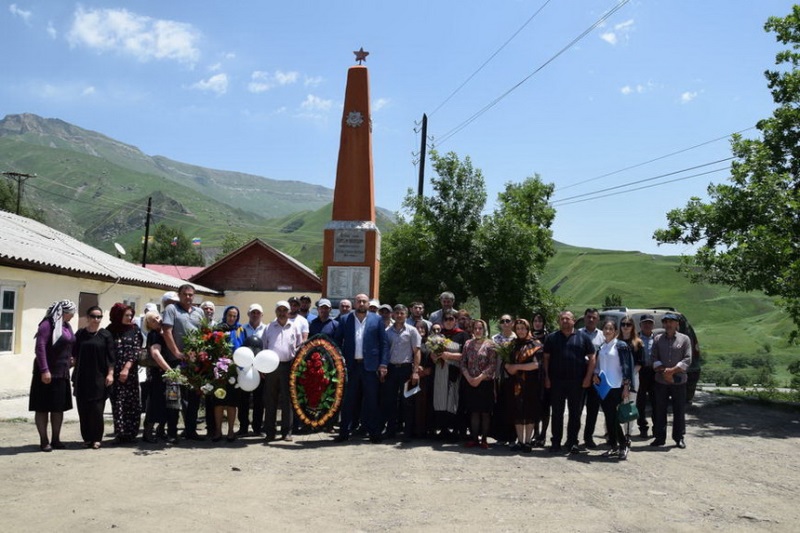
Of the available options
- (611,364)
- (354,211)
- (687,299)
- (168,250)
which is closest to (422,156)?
(354,211)

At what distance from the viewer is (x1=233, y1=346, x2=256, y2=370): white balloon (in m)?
8.13

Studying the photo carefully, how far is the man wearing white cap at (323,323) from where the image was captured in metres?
9.20

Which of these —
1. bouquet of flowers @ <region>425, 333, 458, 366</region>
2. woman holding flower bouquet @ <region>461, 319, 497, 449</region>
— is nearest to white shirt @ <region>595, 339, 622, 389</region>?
woman holding flower bouquet @ <region>461, 319, 497, 449</region>

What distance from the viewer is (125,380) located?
7.95 meters

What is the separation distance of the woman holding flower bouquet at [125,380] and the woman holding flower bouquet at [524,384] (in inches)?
177

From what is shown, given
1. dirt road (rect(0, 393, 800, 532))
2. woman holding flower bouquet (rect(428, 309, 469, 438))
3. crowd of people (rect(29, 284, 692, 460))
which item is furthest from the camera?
woman holding flower bouquet (rect(428, 309, 469, 438))

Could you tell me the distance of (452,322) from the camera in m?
9.16

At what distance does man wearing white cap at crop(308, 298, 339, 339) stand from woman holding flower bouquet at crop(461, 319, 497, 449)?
185 centimetres

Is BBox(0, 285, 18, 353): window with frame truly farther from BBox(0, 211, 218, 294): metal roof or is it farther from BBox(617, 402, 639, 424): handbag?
BBox(617, 402, 639, 424): handbag

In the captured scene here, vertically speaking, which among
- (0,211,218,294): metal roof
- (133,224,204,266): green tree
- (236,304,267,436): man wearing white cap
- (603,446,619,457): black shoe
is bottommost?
(603,446,619,457): black shoe

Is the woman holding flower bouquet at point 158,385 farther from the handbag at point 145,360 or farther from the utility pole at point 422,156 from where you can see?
the utility pole at point 422,156

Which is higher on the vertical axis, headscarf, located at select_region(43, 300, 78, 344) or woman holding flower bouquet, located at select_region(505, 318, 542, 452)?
headscarf, located at select_region(43, 300, 78, 344)

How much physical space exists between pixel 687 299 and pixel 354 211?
102 meters

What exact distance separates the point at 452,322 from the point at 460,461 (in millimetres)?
2187
